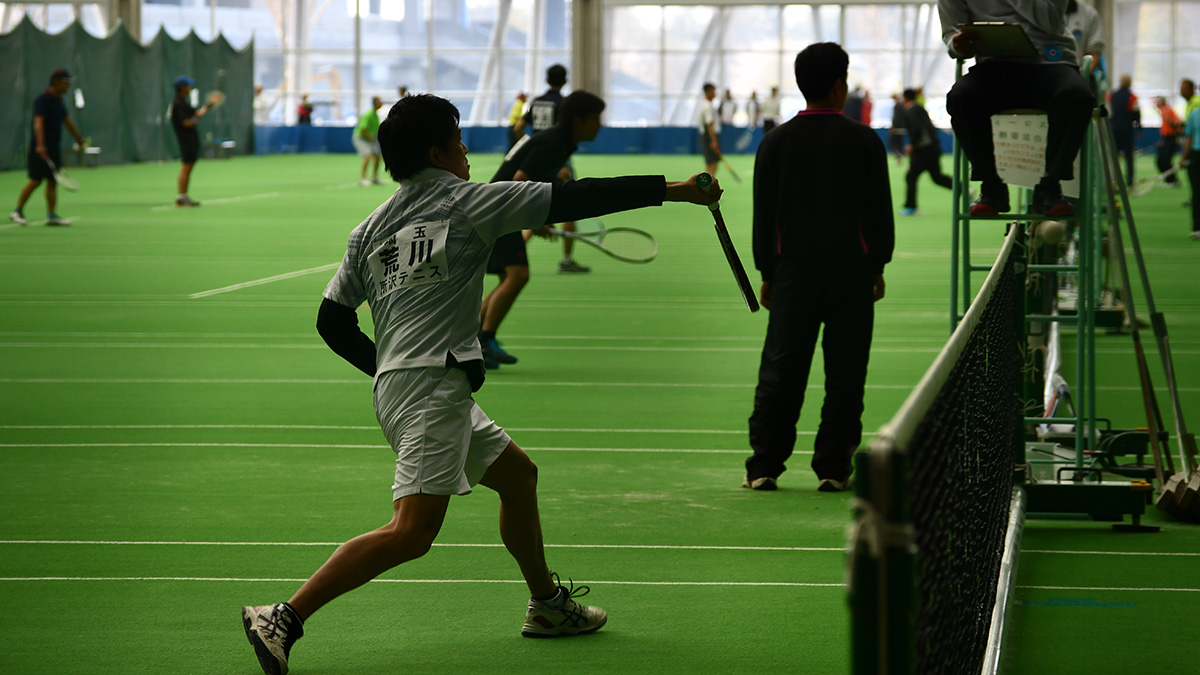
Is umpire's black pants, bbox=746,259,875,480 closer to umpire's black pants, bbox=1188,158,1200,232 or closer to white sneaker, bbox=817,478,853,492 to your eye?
white sneaker, bbox=817,478,853,492

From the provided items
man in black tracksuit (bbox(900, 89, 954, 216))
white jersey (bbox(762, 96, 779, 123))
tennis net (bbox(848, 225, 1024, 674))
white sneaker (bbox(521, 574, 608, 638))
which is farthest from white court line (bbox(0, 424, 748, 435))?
white jersey (bbox(762, 96, 779, 123))

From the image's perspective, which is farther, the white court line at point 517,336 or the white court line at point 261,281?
the white court line at point 261,281

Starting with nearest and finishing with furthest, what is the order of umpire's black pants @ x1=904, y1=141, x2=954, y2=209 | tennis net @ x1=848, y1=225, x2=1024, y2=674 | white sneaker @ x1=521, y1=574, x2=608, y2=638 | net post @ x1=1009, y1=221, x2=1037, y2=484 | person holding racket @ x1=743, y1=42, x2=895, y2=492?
tennis net @ x1=848, y1=225, x2=1024, y2=674 < white sneaker @ x1=521, y1=574, x2=608, y2=638 < net post @ x1=1009, y1=221, x2=1037, y2=484 < person holding racket @ x1=743, y1=42, x2=895, y2=492 < umpire's black pants @ x1=904, y1=141, x2=954, y2=209

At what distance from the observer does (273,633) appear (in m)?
4.19

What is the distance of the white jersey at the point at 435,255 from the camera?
4184 mm

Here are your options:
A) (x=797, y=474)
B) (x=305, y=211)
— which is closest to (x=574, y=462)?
(x=797, y=474)

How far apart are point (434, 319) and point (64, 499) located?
3.30 m

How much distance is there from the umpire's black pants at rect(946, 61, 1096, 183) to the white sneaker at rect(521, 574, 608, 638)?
274cm

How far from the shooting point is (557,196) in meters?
4.12

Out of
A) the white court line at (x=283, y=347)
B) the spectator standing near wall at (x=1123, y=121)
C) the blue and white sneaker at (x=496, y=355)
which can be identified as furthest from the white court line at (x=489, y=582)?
the spectator standing near wall at (x=1123, y=121)

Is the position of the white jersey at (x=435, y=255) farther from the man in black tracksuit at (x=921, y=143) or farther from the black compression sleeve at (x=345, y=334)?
the man in black tracksuit at (x=921, y=143)

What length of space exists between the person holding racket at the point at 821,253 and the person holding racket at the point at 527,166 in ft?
8.26

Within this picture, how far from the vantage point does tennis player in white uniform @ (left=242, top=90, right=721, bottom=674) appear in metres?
4.13

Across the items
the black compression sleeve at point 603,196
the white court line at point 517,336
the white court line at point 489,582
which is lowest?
the white court line at point 517,336
